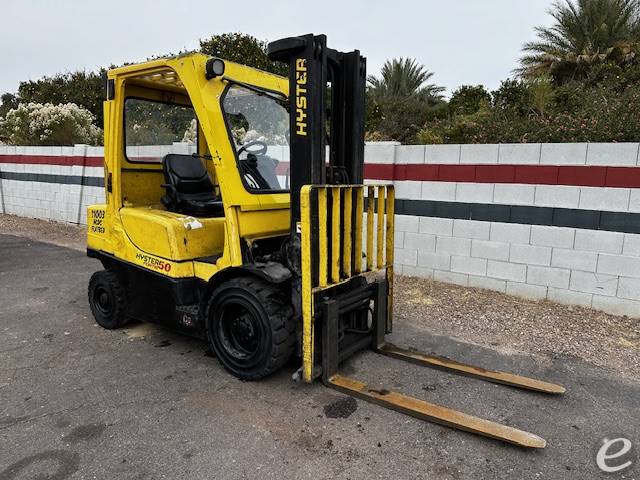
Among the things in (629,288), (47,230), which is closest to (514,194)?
(629,288)

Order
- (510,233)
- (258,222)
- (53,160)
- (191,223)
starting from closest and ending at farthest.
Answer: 1. (258,222)
2. (191,223)
3. (510,233)
4. (53,160)

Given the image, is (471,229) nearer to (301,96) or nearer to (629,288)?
(629,288)

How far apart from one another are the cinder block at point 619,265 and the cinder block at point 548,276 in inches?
13.8

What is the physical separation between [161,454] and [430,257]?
14.7 ft

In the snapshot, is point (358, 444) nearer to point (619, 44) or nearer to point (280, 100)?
point (280, 100)

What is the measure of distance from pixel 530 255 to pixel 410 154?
2045 mm

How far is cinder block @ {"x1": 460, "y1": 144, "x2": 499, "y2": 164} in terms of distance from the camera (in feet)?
19.1

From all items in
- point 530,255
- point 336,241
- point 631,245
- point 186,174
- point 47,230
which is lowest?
point 47,230

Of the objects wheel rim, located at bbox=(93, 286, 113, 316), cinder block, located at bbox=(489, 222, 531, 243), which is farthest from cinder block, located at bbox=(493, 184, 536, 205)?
wheel rim, located at bbox=(93, 286, 113, 316)

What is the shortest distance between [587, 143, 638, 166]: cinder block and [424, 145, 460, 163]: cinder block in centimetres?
151

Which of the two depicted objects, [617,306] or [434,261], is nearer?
[617,306]

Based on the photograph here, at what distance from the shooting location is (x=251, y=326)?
11.8 ft

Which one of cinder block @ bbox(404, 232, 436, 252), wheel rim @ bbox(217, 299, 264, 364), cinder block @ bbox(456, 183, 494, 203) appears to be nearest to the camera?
wheel rim @ bbox(217, 299, 264, 364)

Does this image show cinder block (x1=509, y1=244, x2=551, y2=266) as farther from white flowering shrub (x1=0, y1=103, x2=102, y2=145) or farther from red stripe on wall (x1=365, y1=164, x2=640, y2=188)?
white flowering shrub (x1=0, y1=103, x2=102, y2=145)
